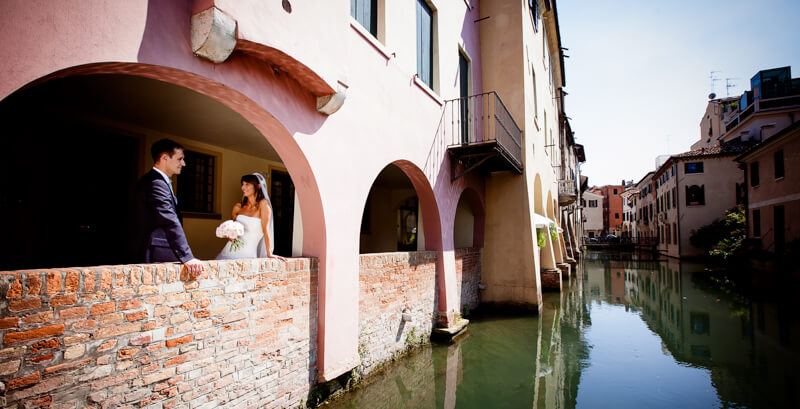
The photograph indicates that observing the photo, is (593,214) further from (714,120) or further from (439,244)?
(439,244)

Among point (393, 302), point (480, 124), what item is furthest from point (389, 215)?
point (393, 302)

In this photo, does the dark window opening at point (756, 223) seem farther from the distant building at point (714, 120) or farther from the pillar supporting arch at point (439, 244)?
the pillar supporting arch at point (439, 244)

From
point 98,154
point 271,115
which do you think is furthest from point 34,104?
point 271,115

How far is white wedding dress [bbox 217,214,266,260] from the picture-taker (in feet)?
13.1

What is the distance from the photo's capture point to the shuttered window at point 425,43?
7133 mm

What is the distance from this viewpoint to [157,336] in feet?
9.14

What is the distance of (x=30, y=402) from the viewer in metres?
2.17

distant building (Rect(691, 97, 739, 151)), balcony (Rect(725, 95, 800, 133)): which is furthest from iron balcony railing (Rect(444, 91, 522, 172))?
distant building (Rect(691, 97, 739, 151))

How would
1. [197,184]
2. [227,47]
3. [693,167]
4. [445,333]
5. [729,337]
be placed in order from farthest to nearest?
[693,167], [729,337], [445,333], [197,184], [227,47]

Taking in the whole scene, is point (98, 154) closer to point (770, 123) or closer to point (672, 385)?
point (672, 385)

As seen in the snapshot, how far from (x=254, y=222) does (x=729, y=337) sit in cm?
1023

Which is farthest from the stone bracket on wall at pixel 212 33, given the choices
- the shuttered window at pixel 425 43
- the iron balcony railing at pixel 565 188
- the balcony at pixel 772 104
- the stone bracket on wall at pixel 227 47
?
the balcony at pixel 772 104

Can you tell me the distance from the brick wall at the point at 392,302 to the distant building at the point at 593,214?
2720 inches

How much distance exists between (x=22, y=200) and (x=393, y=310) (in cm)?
525
